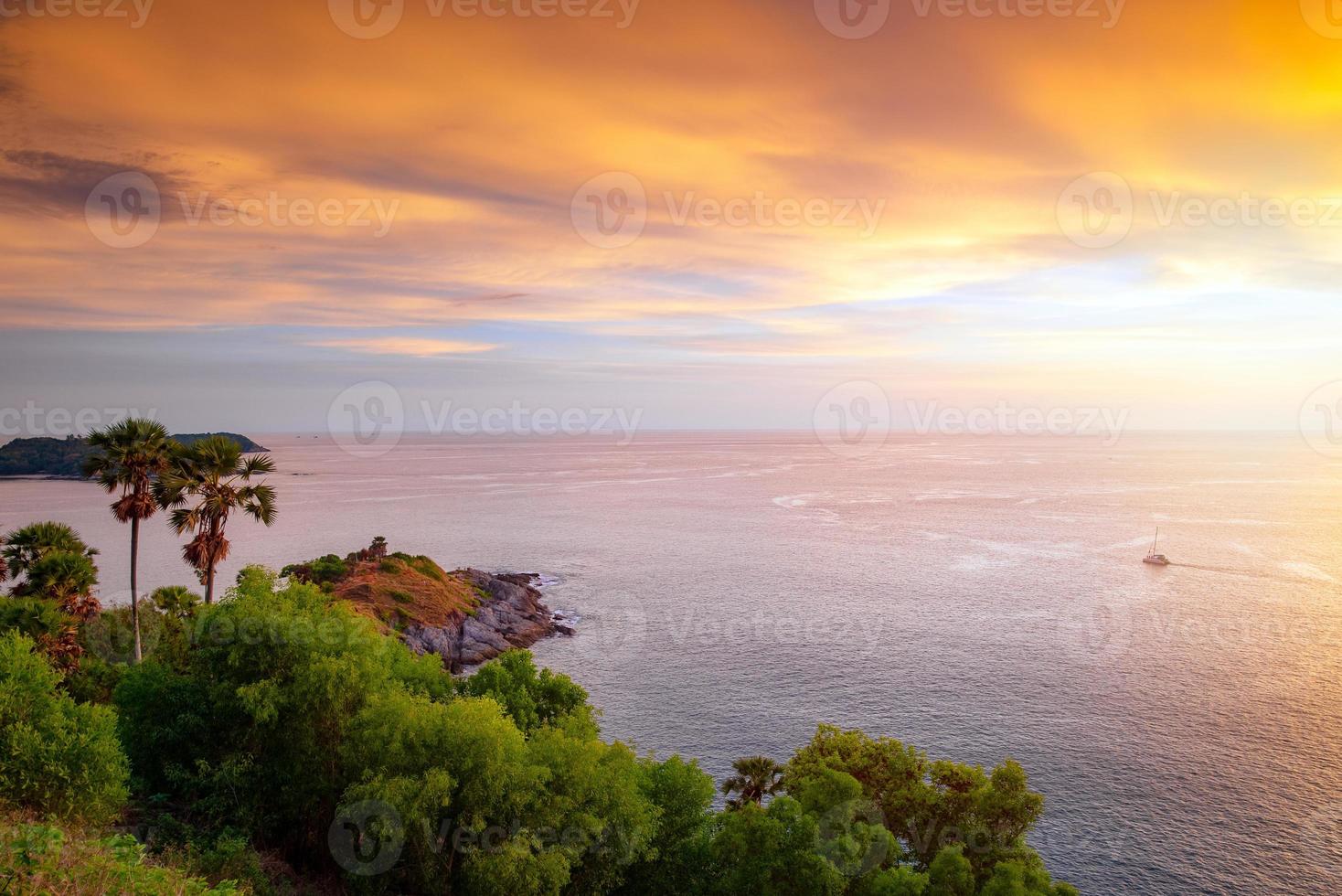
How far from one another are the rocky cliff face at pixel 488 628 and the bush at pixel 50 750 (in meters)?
44.3

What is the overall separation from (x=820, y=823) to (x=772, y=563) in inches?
3301

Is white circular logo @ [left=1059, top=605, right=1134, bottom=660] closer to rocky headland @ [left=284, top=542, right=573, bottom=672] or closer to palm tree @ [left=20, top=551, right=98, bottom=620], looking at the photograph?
rocky headland @ [left=284, top=542, right=573, bottom=672]

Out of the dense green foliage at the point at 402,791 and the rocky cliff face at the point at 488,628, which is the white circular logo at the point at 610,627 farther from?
the dense green foliage at the point at 402,791

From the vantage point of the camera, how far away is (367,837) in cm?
2166

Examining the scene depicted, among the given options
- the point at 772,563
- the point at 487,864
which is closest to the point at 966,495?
the point at 772,563

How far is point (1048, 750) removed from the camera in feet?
166

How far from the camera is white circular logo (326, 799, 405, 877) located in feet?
67.9

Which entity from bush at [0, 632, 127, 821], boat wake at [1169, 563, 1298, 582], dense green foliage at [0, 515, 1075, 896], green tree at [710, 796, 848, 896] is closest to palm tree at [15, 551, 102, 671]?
dense green foliage at [0, 515, 1075, 896]

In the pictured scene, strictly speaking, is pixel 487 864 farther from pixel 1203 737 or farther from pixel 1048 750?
pixel 1203 737

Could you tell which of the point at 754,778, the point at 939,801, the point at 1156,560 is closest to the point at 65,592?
the point at 754,778

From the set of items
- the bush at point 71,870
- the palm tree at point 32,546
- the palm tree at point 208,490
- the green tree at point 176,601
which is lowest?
the green tree at point 176,601

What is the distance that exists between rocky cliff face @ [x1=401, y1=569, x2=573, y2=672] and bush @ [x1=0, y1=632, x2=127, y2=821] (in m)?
44.3

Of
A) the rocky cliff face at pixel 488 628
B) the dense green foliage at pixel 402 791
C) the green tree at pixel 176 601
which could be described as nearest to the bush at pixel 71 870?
the dense green foliage at pixel 402 791

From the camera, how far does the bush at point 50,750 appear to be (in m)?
20.4
